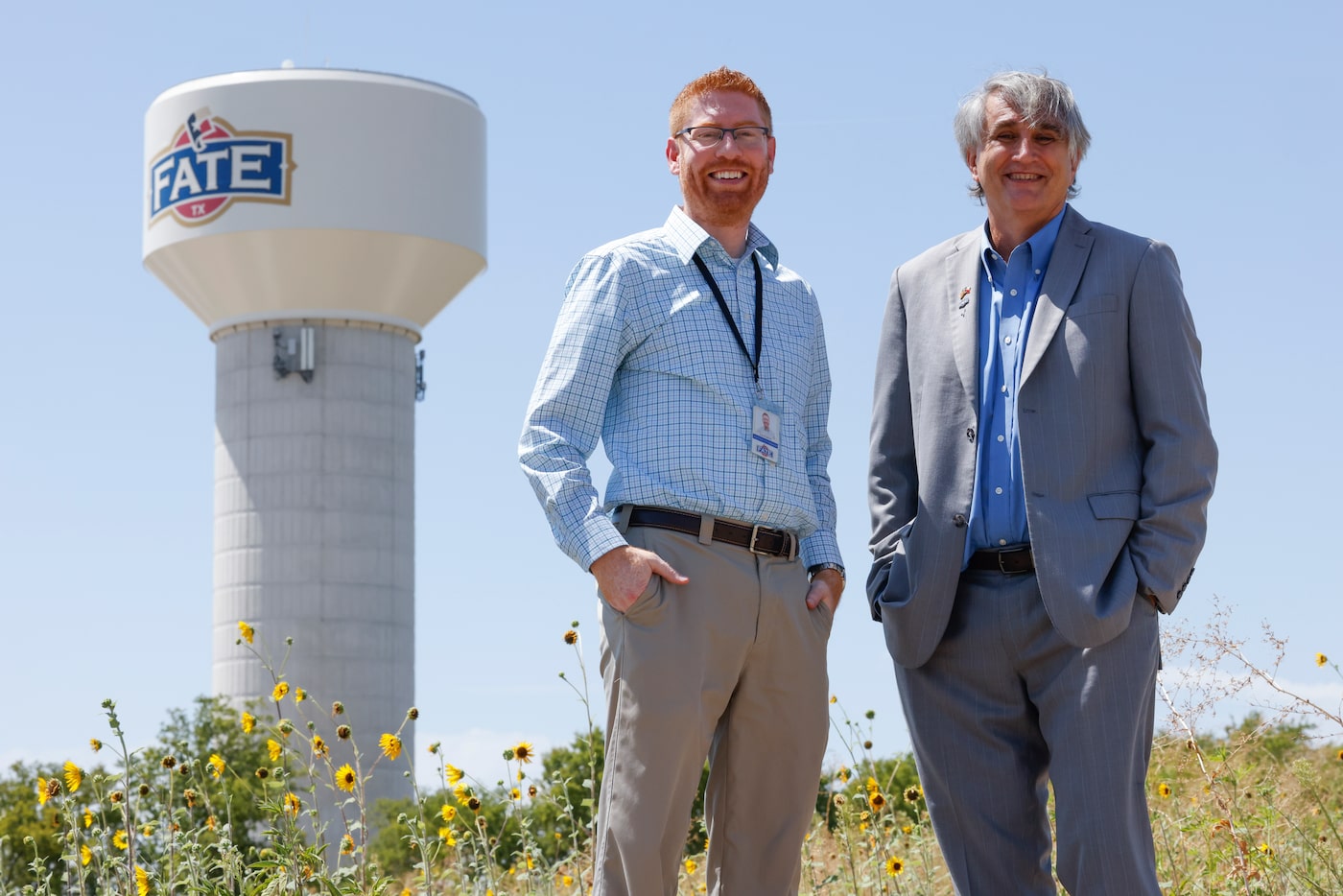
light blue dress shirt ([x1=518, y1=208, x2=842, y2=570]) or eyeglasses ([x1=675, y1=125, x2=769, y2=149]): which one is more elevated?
eyeglasses ([x1=675, y1=125, x2=769, y2=149])

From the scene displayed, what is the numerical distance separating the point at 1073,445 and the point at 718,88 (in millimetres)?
1090

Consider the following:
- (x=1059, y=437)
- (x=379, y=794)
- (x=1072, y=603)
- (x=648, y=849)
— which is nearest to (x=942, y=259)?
(x=1059, y=437)

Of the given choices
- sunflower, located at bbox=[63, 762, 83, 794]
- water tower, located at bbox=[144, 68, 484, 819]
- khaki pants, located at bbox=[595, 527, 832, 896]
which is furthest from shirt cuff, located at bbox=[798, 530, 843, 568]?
water tower, located at bbox=[144, 68, 484, 819]

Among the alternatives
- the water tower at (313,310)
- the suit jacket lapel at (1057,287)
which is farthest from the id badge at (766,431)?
the water tower at (313,310)

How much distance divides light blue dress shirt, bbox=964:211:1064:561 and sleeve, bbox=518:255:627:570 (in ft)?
2.39

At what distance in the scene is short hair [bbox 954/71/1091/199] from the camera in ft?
11.0

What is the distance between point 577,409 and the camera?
348cm

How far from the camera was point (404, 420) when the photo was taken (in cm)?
2975

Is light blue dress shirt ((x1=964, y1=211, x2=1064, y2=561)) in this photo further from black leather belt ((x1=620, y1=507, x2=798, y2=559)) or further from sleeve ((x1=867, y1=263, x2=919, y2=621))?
black leather belt ((x1=620, y1=507, x2=798, y2=559))

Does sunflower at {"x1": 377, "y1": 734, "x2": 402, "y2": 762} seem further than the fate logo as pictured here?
No

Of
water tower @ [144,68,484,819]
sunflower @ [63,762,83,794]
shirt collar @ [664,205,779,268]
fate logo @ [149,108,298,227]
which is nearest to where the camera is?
A: shirt collar @ [664,205,779,268]

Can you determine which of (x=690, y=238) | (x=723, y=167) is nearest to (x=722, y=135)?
(x=723, y=167)

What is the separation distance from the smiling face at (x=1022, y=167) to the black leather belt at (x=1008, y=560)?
65 cm

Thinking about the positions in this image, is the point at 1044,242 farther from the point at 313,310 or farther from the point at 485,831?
the point at 313,310
